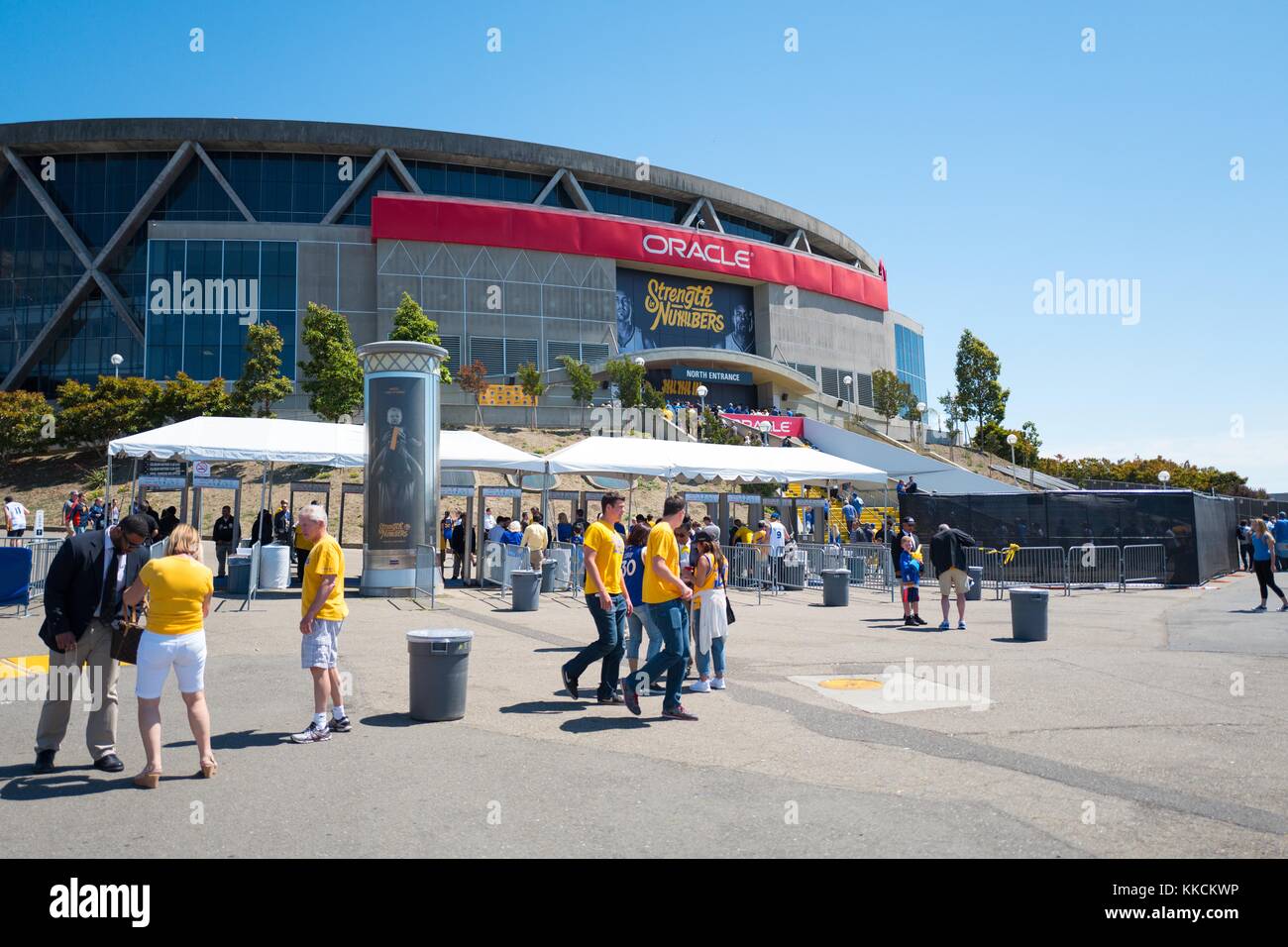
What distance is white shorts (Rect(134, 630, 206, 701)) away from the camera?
5428mm

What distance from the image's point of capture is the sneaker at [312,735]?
6.58 meters

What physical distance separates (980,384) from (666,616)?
58.6m

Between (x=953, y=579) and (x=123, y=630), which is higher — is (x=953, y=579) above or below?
below

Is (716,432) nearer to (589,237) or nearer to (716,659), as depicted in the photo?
(589,237)

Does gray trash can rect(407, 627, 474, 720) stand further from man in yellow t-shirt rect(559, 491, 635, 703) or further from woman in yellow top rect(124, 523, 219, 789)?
woman in yellow top rect(124, 523, 219, 789)

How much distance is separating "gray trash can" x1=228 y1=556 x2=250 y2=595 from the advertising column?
2.10 metres

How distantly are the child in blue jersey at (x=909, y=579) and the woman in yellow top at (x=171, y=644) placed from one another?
434 inches

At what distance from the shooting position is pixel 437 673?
286 inches

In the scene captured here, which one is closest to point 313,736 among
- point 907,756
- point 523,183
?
point 907,756

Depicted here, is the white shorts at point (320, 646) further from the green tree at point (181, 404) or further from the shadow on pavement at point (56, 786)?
the green tree at point (181, 404)

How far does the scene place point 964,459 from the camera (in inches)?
2224

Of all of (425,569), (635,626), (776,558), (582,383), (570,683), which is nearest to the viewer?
(570,683)

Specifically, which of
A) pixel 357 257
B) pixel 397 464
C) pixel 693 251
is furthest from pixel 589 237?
pixel 397 464

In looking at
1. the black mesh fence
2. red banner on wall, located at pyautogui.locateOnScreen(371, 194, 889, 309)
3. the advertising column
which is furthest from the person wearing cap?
red banner on wall, located at pyautogui.locateOnScreen(371, 194, 889, 309)
